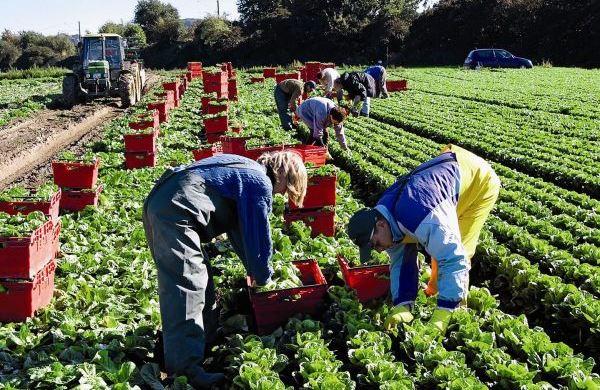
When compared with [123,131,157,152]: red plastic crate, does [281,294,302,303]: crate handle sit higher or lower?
lower

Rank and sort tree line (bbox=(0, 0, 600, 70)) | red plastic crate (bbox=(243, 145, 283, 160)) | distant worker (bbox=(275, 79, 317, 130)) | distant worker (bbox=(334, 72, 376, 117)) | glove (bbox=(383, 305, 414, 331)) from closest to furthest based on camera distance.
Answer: glove (bbox=(383, 305, 414, 331))
red plastic crate (bbox=(243, 145, 283, 160))
distant worker (bbox=(334, 72, 376, 117))
distant worker (bbox=(275, 79, 317, 130))
tree line (bbox=(0, 0, 600, 70))

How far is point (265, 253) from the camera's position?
4.40 meters

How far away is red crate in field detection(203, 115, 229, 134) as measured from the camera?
47.4 ft

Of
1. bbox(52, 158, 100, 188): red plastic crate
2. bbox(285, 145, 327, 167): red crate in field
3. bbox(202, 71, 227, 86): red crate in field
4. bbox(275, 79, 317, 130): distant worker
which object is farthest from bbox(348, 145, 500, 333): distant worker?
bbox(202, 71, 227, 86): red crate in field

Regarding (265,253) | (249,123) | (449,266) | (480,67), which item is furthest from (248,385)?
(480,67)

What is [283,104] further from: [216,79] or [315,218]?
[216,79]

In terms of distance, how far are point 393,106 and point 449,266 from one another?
15.8 metres

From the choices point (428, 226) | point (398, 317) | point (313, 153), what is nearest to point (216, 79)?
point (313, 153)

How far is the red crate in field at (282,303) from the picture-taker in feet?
16.1

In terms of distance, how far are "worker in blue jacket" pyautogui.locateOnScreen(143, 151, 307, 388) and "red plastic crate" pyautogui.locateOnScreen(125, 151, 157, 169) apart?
7.34 meters

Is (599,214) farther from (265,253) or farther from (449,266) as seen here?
(265,253)

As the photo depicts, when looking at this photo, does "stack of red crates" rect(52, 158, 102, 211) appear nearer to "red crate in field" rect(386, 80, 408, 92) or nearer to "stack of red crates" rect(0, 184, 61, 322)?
"stack of red crates" rect(0, 184, 61, 322)

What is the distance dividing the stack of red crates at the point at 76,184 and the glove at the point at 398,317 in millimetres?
5197

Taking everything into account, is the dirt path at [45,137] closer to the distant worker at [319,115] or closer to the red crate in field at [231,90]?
the red crate in field at [231,90]
